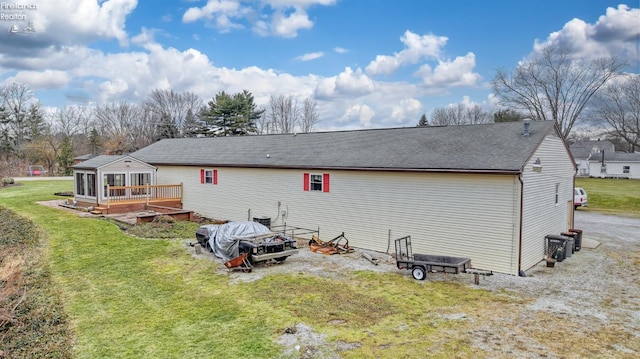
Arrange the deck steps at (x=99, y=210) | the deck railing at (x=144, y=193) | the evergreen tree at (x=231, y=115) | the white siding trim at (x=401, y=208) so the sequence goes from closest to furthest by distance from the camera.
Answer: the white siding trim at (x=401, y=208) → the deck steps at (x=99, y=210) → the deck railing at (x=144, y=193) → the evergreen tree at (x=231, y=115)

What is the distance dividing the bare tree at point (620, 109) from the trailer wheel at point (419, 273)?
38749mm

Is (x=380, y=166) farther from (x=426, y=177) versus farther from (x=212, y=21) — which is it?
(x=212, y=21)

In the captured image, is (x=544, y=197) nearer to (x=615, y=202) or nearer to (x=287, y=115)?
(x=615, y=202)

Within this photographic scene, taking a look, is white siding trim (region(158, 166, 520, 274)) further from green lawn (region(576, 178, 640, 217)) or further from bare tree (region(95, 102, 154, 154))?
bare tree (region(95, 102, 154, 154))

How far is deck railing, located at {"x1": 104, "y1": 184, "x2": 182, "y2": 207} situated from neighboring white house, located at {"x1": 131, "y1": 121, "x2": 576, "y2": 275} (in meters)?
2.97

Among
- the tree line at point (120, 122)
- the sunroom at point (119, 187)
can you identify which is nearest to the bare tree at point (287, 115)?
the tree line at point (120, 122)

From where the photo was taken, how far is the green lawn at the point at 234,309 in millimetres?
6172

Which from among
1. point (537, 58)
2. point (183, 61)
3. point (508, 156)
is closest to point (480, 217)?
point (508, 156)

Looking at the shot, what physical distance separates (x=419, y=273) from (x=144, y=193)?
1583cm

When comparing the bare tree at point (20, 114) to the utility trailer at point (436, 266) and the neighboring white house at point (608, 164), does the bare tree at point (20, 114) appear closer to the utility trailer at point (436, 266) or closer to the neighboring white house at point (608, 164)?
the utility trailer at point (436, 266)

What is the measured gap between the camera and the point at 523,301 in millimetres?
8320

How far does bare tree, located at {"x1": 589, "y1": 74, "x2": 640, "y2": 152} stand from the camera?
39688 millimetres

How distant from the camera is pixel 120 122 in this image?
57.4 m

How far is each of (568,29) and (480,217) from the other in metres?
22.8
